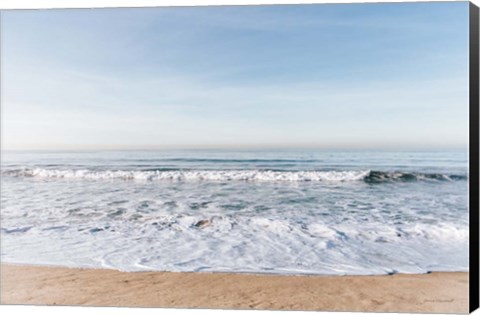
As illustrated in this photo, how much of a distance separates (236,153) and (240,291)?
2.15 metres

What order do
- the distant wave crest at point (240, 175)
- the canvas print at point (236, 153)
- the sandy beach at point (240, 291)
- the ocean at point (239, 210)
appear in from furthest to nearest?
the distant wave crest at point (240, 175), the ocean at point (239, 210), the canvas print at point (236, 153), the sandy beach at point (240, 291)

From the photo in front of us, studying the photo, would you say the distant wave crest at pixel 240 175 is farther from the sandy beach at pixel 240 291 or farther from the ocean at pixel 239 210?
the sandy beach at pixel 240 291

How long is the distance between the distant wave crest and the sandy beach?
77.9 inches

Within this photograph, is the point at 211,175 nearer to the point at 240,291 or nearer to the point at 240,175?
the point at 240,175

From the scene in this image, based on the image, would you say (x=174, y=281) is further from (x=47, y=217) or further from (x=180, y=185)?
(x=180, y=185)

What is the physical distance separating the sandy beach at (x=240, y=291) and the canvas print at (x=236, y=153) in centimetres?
1

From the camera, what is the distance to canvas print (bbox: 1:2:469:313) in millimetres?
3350

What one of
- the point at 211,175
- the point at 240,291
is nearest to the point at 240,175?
the point at 211,175

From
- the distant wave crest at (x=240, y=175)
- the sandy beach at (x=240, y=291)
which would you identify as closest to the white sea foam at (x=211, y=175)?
the distant wave crest at (x=240, y=175)

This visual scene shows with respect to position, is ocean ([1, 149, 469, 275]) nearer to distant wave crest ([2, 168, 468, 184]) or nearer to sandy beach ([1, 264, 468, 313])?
distant wave crest ([2, 168, 468, 184])

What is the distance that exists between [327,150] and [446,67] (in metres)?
1.48

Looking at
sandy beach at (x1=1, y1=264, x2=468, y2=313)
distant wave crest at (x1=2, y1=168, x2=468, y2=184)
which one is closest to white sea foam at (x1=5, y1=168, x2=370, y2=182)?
distant wave crest at (x1=2, y1=168, x2=468, y2=184)

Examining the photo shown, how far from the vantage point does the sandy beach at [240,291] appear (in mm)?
3113

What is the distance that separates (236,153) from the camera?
5145 millimetres
